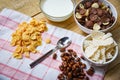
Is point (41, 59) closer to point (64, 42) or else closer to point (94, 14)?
point (64, 42)

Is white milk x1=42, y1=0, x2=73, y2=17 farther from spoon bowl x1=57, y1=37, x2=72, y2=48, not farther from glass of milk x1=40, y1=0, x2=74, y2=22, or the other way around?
spoon bowl x1=57, y1=37, x2=72, y2=48

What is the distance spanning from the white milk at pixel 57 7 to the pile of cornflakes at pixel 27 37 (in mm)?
56

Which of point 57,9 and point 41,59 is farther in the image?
point 57,9

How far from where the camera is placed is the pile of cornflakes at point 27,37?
37.6 inches

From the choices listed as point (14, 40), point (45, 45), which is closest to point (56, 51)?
point (45, 45)

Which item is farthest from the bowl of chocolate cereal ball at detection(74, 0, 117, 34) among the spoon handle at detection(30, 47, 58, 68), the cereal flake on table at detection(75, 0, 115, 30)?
the spoon handle at detection(30, 47, 58, 68)

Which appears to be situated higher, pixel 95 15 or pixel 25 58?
pixel 95 15

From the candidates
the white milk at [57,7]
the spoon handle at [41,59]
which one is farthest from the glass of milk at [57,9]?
the spoon handle at [41,59]

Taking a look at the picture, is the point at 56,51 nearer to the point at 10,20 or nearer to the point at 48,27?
the point at 48,27

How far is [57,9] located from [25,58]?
240 mm

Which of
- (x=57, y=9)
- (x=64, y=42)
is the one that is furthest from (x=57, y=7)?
(x=64, y=42)

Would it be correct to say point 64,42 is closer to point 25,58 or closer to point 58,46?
point 58,46

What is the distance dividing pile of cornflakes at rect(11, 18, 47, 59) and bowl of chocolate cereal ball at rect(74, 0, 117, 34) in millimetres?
149

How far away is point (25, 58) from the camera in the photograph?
0.94 meters
